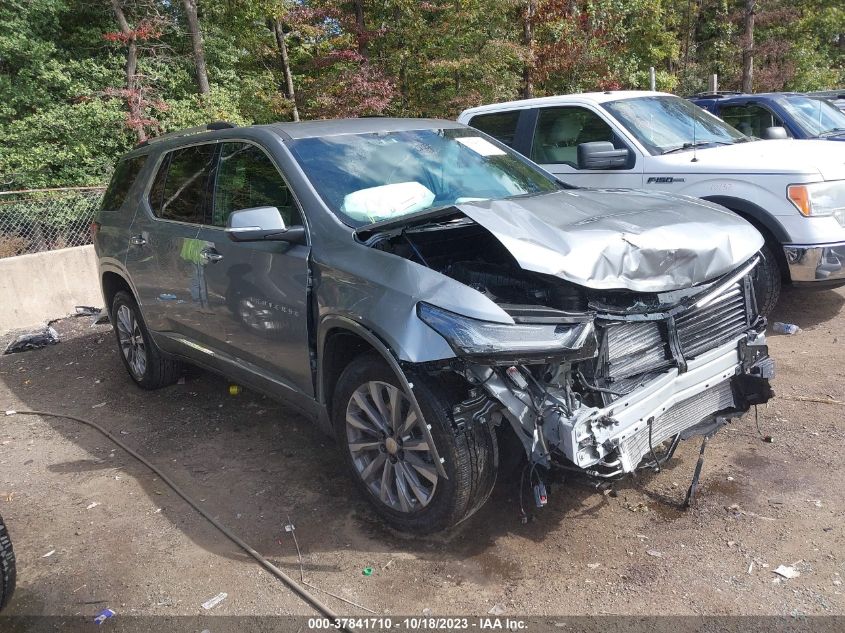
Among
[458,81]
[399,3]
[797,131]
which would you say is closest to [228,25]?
[399,3]

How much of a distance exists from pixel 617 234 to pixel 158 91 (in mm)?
14082

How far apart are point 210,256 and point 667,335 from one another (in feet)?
8.67

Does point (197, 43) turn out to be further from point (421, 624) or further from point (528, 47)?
point (421, 624)

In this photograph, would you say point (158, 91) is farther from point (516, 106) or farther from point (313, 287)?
point (313, 287)

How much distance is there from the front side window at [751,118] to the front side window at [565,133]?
3177mm

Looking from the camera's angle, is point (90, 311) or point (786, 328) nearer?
point (786, 328)

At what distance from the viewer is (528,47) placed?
1534 centimetres

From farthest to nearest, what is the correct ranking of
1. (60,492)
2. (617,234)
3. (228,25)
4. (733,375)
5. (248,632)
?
(228,25) → (60,492) → (733,375) → (617,234) → (248,632)

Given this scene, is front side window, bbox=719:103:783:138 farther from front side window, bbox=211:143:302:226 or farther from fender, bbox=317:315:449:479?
fender, bbox=317:315:449:479

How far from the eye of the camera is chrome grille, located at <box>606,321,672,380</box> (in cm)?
288

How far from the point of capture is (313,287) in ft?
11.3

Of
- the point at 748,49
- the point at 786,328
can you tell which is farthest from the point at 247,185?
the point at 748,49

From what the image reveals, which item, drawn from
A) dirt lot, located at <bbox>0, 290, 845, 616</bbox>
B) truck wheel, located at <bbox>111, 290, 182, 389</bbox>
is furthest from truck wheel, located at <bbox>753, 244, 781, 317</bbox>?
truck wheel, located at <bbox>111, 290, 182, 389</bbox>

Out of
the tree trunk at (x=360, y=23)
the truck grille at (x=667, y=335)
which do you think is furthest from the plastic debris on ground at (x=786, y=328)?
the tree trunk at (x=360, y=23)
